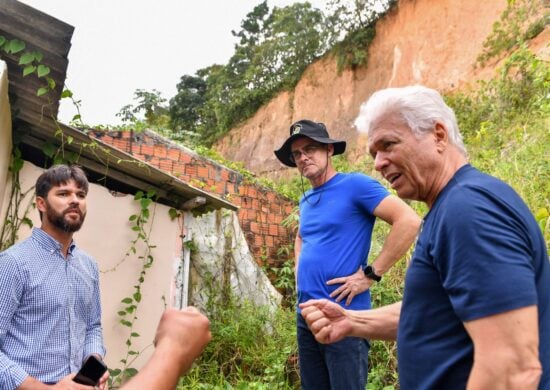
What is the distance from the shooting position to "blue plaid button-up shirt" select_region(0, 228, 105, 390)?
207cm

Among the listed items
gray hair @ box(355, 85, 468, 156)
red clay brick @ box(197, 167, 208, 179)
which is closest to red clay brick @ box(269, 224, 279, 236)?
red clay brick @ box(197, 167, 208, 179)

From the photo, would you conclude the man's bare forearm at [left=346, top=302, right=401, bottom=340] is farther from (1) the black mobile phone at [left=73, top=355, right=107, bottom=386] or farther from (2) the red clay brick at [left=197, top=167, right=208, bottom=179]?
(2) the red clay brick at [left=197, top=167, right=208, bottom=179]

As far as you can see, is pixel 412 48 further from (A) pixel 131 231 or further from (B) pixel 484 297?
(B) pixel 484 297

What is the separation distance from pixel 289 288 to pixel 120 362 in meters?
2.93

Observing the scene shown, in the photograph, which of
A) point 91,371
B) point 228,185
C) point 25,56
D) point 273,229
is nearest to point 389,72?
point 273,229

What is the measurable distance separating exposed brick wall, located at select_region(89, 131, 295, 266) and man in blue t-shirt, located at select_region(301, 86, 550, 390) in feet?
16.4

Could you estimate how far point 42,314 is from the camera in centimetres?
218

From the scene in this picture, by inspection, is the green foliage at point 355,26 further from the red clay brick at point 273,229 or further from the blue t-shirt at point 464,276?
the blue t-shirt at point 464,276

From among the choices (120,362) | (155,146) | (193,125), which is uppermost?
(193,125)

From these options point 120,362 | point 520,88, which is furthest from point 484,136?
point 120,362

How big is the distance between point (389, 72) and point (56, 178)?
13.7m

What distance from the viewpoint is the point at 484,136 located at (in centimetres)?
748

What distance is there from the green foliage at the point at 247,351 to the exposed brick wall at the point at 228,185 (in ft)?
5.07

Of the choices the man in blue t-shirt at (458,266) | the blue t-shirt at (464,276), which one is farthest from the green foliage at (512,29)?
the blue t-shirt at (464,276)
